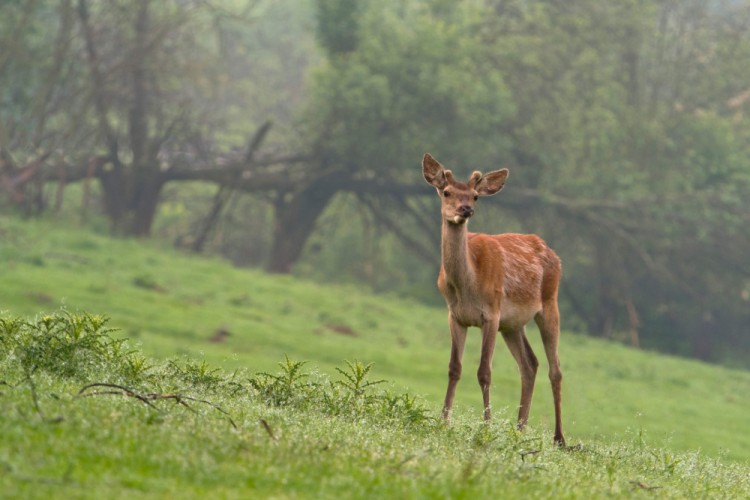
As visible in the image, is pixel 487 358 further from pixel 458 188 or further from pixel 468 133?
pixel 468 133

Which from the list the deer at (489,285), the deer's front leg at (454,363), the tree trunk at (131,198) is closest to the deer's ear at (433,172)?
the deer at (489,285)

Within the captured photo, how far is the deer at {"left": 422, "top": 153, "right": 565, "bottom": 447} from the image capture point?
416 inches

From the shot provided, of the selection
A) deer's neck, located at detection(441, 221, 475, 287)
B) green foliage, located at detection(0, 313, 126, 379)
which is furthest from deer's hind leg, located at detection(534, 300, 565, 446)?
green foliage, located at detection(0, 313, 126, 379)

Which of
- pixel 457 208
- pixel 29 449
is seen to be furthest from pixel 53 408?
pixel 457 208

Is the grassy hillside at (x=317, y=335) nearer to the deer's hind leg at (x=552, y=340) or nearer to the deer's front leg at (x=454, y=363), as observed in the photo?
the deer's hind leg at (x=552, y=340)

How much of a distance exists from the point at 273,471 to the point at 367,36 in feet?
99.4

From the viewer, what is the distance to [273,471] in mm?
6523

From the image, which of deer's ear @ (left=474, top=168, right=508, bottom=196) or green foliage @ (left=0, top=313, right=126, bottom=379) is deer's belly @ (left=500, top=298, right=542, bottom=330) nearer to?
deer's ear @ (left=474, top=168, right=508, bottom=196)

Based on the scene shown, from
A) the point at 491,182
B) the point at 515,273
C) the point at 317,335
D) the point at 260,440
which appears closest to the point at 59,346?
the point at 260,440

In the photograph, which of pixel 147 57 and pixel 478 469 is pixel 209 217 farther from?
pixel 478 469

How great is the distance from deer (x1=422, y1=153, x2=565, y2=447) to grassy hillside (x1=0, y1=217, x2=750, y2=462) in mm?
6300

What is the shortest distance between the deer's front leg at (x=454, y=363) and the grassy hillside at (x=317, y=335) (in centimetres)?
734

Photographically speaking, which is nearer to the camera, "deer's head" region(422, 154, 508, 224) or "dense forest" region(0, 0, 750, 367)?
"deer's head" region(422, 154, 508, 224)

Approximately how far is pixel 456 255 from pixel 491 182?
93cm
